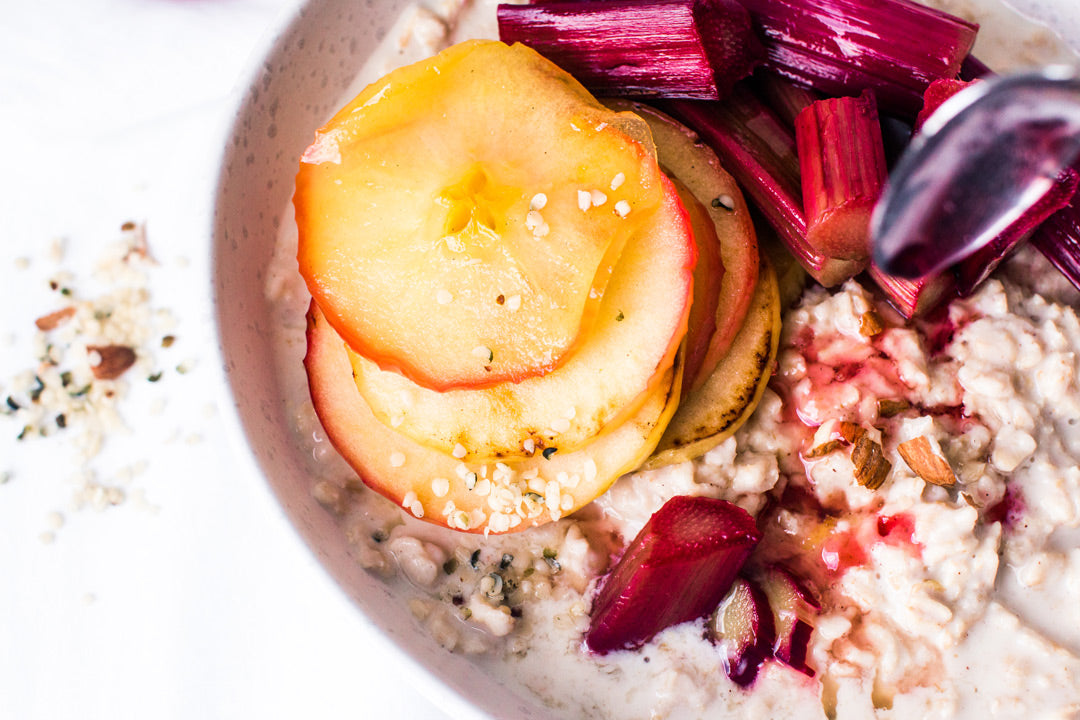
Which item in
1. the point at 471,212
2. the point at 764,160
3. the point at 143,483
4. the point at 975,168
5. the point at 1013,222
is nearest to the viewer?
the point at 975,168

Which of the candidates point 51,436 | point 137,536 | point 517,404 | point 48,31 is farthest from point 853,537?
point 48,31

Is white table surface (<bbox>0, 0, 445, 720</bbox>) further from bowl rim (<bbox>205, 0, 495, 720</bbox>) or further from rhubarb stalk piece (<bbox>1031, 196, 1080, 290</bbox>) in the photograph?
rhubarb stalk piece (<bbox>1031, 196, 1080, 290</bbox>)

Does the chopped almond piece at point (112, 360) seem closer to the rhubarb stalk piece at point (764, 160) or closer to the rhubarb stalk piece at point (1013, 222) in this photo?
the rhubarb stalk piece at point (764, 160)

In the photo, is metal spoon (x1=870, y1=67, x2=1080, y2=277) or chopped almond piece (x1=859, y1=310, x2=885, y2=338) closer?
metal spoon (x1=870, y1=67, x2=1080, y2=277)

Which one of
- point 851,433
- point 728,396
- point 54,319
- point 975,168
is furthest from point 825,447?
point 54,319

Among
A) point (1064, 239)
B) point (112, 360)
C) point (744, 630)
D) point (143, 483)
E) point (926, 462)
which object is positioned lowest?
point (143, 483)

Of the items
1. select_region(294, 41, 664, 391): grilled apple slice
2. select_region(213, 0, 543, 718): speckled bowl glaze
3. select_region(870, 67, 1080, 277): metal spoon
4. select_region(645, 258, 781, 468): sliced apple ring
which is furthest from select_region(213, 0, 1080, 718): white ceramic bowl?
select_region(870, 67, 1080, 277): metal spoon

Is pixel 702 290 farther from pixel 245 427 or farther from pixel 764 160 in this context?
pixel 245 427
